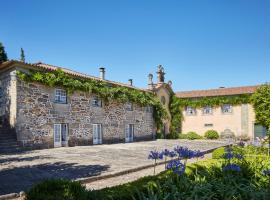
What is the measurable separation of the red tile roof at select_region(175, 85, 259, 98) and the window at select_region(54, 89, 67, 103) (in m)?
17.8

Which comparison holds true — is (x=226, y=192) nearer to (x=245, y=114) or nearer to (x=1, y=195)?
(x=1, y=195)

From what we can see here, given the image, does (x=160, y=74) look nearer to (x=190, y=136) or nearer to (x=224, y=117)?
(x=190, y=136)

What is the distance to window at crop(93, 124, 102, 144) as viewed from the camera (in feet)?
66.9

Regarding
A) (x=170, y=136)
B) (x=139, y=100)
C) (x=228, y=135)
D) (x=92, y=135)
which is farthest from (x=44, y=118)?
(x=228, y=135)

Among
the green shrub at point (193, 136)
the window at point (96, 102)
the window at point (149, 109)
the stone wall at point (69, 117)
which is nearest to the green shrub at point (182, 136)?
the green shrub at point (193, 136)

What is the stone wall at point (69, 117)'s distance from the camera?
51.3ft

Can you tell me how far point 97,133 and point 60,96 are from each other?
4.61 metres

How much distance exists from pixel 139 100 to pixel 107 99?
177 inches

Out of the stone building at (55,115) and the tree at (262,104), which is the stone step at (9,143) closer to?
the stone building at (55,115)

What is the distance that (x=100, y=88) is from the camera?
20578 mm

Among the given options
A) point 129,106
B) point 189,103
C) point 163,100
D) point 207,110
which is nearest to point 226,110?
point 207,110

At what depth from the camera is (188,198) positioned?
4.62m

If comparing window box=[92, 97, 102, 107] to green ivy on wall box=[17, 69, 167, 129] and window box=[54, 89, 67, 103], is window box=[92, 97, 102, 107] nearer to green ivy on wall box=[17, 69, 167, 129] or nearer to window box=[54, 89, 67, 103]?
green ivy on wall box=[17, 69, 167, 129]

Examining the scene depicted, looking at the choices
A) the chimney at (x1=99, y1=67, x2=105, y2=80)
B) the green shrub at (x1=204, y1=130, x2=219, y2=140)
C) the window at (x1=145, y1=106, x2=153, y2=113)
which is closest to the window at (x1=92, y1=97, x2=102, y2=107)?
the chimney at (x1=99, y1=67, x2=105, y2=80)
